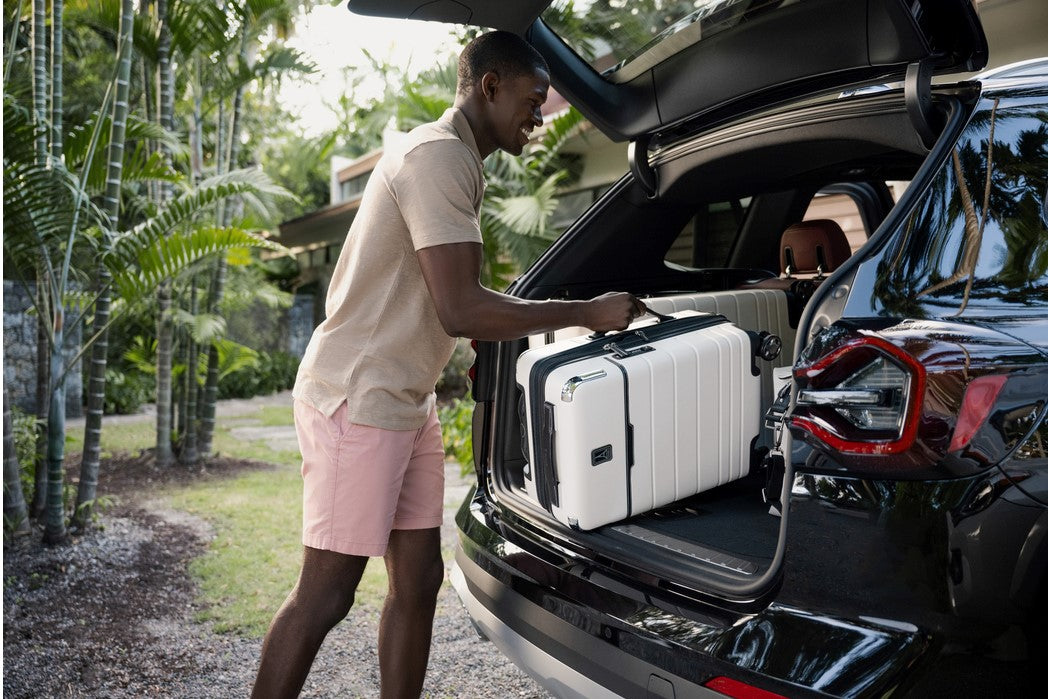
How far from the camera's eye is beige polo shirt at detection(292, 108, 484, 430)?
2033 mm

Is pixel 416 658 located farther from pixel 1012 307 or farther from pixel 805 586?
pixel 1012 307

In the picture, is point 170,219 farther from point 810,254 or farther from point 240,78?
point 810,254

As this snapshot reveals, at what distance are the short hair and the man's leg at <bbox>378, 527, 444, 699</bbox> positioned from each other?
→ 122 cm

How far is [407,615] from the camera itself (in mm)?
2340

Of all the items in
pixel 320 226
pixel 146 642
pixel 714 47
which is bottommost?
pixel 146 642

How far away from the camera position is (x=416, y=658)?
7.72 ft

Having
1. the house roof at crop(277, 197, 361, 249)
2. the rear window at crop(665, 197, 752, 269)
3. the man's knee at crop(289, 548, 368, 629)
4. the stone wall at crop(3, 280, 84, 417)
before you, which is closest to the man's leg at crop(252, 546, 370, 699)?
the man's knee at crop(289, 548, 368, 629)

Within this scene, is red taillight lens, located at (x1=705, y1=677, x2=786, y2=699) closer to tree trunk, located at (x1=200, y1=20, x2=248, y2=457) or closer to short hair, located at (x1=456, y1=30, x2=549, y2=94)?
short hair, located at (x1=456, y1=30, x2=549, y2=94)

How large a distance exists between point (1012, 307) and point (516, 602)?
1.23 meters

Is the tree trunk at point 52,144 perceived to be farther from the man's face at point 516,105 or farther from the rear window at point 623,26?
the man's face at point 516,105

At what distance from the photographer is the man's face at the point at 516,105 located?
2.12 metres

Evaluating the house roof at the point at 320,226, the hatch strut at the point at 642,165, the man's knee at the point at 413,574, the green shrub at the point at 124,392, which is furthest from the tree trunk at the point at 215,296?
the house roof at the point at 320,226

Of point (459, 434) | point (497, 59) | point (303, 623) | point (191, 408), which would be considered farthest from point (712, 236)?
point (191, 408)

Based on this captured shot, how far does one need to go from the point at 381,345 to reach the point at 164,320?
207 inches
